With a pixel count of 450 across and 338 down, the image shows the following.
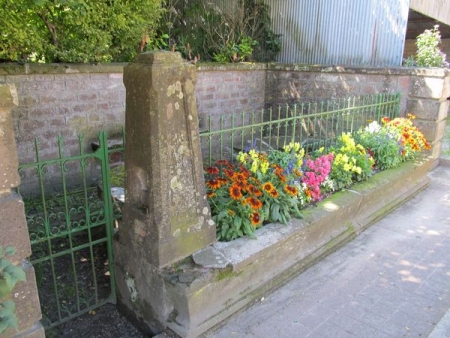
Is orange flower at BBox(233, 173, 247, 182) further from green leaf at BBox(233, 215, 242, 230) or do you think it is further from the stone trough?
the stone trough

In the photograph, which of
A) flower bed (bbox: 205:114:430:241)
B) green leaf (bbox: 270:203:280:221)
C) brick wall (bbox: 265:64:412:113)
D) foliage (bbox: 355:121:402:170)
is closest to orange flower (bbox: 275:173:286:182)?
flower bed (bbox: 205:114:430:241)

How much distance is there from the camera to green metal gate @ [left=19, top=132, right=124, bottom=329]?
2.91 m

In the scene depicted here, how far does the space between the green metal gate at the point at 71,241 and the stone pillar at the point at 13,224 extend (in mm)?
469

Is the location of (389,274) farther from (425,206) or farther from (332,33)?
(332,33)

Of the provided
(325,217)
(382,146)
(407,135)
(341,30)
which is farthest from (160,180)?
(341,30)

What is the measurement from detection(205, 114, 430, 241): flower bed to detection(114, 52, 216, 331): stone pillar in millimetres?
343

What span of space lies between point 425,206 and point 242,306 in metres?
3.35

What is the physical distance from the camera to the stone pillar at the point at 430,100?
5875mm

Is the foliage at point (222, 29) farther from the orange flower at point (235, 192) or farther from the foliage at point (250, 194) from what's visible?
the orange flower at point (235, 192)

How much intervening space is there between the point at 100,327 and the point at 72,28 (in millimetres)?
4263

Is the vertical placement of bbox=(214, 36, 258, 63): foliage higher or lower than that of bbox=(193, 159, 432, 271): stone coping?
higher

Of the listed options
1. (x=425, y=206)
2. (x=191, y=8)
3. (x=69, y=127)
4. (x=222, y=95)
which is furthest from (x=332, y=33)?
(x=69, y=127)

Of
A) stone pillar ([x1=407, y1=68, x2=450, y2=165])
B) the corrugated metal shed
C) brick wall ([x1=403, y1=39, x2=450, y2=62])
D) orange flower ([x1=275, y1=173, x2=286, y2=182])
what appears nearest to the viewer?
orange flower ([x1=275, y1=173, x2=286, y2=182])

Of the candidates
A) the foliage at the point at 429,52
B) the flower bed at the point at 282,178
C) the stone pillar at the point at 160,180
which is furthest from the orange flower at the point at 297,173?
the foliage at the point at 429,52
